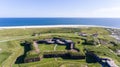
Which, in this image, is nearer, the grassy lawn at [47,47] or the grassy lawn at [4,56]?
the grassy lawn at [4,56]

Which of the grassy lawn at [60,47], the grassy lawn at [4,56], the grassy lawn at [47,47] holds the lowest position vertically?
the grassy lawn at [4,56]

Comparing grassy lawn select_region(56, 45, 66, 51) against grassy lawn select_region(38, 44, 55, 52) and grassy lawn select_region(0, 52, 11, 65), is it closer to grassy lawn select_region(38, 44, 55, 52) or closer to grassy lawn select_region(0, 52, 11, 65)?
grassy lawn select_region(38, 44, 55, 52)

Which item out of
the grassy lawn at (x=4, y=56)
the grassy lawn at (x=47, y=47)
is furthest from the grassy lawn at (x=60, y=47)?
the grassy lawn at (x=4, y=56)

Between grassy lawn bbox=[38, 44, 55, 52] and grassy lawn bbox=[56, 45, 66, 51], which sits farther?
grassy lawn bbox=[56, 45, 66, 51]

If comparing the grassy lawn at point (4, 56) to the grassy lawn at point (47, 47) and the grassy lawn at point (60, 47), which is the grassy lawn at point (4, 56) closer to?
the grassy lawn at point (47, 47)

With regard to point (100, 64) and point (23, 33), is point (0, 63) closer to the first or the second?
point (100, 64)

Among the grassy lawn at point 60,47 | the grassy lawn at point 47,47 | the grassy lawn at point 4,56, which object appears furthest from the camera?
the grassy lawn at point 60,47

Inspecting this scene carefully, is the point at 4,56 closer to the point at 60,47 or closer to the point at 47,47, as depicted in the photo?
the point at 47,47

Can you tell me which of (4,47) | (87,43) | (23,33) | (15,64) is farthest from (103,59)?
(23,33)

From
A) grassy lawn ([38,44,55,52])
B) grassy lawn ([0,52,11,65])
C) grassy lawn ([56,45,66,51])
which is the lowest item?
grassy lawn ([0,52,11,65])

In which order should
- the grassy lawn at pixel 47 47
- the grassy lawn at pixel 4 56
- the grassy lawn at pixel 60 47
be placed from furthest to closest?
1. the grassy lawn at pixel 60 47
2. the grassy lawn at pixel 47 47
3. the grassy lawn at pixel 4 56

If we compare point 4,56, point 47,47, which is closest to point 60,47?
point 47,47

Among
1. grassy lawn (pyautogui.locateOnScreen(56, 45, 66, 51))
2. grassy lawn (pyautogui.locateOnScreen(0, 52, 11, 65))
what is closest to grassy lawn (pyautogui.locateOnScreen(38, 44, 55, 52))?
grassy lawn (pyautogui.locateOnScreen(56, 45, 66, 51))
